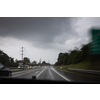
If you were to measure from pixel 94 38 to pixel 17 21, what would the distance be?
15.1 ft

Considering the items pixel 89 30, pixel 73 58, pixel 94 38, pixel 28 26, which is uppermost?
pixel 28 26

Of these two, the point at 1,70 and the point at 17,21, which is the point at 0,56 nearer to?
the point at 1,70

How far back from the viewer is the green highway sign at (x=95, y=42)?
14.6ft

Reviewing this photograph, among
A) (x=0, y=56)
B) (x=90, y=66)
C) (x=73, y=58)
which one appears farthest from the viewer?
(x=90, y=66)

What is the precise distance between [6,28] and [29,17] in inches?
63.8

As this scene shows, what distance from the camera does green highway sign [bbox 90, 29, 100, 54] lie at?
4.44 metres

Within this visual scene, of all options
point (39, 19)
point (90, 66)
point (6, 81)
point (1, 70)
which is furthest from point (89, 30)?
point (90, 66)

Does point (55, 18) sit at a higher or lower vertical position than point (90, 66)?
higher

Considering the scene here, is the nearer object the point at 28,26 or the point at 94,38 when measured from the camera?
the point at 94,38

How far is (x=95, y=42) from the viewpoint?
4.61 m

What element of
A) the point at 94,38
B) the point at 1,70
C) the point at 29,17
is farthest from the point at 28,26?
the point at 94,38

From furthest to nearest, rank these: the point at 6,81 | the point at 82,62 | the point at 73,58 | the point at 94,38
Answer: the point at 82,62 < the point at 73,58 < the point at 94,38 < the point at 6,81

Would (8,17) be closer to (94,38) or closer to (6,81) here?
(6,81)

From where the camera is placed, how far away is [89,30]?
193 inches
